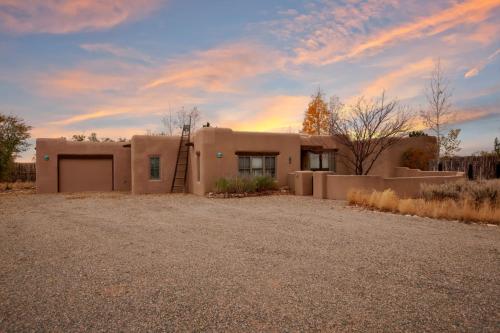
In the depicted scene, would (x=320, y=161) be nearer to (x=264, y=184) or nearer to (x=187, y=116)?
(x=264, y=184)

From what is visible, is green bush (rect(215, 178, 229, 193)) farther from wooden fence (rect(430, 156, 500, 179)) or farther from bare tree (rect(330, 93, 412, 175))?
wooden fence (rect(430, 156, 500, 179))

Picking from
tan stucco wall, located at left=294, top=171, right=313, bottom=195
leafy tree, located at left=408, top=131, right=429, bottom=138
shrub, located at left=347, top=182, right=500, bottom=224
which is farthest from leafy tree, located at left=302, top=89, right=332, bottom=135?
shrub, located at left=347, top=182, right=500, bottom=224

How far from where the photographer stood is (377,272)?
4.83 meters

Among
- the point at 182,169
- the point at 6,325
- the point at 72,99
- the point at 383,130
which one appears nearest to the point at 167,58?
the point at 182,169

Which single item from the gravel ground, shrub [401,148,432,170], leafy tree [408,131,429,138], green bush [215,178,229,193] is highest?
leafy tree [408,131,429,138]

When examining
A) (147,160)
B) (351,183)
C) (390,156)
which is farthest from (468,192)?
(147,160)

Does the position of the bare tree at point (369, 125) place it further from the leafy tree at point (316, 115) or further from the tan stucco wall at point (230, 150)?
the leafy tree at point (316, 115)

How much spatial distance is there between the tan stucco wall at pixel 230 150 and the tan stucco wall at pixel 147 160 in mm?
1495

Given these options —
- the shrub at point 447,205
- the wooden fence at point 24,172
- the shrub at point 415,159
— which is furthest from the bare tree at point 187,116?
the shrub at point 447,205

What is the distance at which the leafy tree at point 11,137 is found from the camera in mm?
25000

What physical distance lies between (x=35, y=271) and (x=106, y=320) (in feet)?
8.03

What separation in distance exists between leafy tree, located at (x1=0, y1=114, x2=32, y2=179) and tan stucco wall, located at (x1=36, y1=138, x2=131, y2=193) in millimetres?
6899

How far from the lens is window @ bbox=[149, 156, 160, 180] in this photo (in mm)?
19453

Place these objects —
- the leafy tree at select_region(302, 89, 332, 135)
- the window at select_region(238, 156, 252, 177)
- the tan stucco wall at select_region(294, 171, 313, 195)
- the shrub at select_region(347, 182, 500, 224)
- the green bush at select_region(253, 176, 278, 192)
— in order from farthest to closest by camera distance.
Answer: the leafy tree at select_region(302, 89, 332, 135)
the window at select_region(238, 156, 252, 177)
the green bush at select_region(253, 176, 278, 192)
the tan stucco wall at select_region(294, 171, 313, 195)
the shrub at select_region(347, 182, 500, 224)
